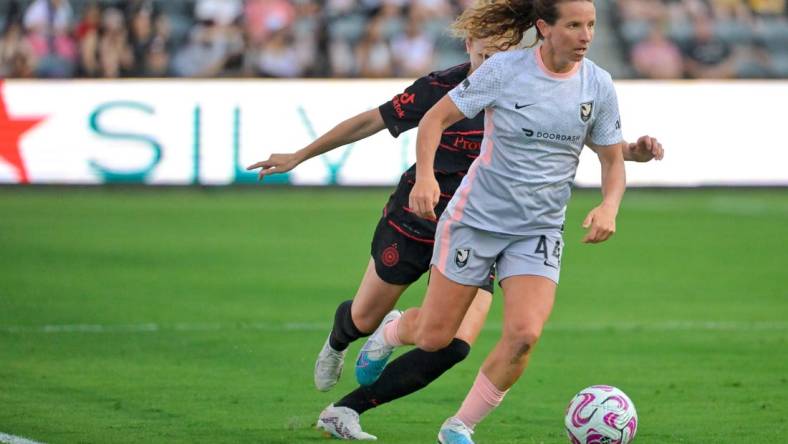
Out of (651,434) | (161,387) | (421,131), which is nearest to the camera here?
(421,131)

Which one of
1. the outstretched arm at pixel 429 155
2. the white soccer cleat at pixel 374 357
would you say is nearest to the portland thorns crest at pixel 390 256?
the white soccer cleat at pixel 374 357

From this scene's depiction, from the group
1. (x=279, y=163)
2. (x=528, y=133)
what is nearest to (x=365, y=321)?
(x=279, y=163)

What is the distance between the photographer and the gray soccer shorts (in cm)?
652

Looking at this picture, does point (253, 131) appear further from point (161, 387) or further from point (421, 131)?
point (421, 131)

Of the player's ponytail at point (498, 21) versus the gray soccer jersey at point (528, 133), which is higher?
the player's ponytail at point (498, 21)

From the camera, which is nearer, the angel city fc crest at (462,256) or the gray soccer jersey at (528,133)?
the gray soccer jersey at (528,133)

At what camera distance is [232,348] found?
9.73 meters

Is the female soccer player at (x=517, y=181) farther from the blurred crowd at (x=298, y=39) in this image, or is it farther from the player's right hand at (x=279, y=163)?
the blurred crowd at (x=298, y=39)

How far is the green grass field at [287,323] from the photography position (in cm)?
763

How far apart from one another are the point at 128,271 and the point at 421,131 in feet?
23.2

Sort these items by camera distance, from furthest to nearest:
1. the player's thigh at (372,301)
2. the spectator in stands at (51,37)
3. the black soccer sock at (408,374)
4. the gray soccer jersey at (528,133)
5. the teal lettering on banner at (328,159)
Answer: the spectator in stands at (51,37) → the teal lettering on banner at (328,159) → the player's thigh at (372,301) → the black soccer sock at (408,374) → the gray soccer jersey at (528,133)

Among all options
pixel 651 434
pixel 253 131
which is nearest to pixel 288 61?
pixel 253 131

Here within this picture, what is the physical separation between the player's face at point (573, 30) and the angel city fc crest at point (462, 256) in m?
0.88

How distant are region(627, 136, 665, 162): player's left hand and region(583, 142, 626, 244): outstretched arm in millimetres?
170
